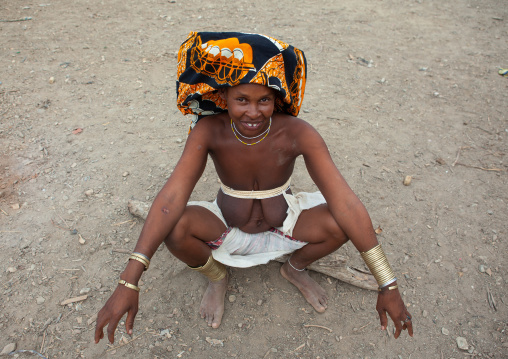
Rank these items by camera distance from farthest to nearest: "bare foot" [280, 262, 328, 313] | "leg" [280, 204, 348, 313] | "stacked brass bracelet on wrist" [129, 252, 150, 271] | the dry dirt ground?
1. "bare foot" [280, 262, 328, 313]
2. the dry dirt ground
3. "leg" [280, 204, 348, 313]
4. "stacked brass bracelet on wrist" [129, 252, 150, 271]

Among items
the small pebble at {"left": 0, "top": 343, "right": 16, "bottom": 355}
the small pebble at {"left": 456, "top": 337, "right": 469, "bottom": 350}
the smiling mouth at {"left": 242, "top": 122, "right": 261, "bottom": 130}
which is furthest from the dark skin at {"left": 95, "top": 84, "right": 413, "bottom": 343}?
the small pebble at {"left": 0, "top": 343, "right": 16, "bottom": 355}

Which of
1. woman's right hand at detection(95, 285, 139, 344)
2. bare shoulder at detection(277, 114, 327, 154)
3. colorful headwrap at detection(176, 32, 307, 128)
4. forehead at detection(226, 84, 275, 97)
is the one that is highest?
colorful headwrap at detection(176, 32, 307, 128)

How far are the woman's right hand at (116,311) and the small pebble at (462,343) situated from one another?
5.83ft

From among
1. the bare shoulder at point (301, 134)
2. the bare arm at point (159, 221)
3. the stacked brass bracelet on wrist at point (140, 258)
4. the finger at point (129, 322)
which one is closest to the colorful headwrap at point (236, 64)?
the bare shoulder at point (301, 134)

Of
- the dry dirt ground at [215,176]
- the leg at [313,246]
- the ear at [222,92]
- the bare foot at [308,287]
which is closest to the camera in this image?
the ear at [222,92]

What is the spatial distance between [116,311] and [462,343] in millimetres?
1873

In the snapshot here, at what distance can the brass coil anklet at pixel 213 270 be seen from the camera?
2.19 meters

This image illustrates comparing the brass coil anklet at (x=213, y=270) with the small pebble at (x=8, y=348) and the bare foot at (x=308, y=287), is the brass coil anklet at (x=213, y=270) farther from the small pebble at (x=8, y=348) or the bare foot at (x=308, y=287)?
the small pebble at (x=8, y=348)

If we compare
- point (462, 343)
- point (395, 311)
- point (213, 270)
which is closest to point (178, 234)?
point (213, 270)

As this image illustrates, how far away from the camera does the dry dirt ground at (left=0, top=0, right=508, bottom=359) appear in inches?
86.0

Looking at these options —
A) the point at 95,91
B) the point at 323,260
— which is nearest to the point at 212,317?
the point at 323,260

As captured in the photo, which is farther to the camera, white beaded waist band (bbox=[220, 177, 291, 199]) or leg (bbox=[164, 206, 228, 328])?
white beaded waist band (bbox=[220, 177, 291, 199])

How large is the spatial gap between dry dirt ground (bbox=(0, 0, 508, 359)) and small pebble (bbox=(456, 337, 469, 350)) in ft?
0.08

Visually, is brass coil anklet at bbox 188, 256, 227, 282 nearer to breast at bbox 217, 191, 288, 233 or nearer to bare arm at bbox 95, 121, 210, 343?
breast at bbox 217, 191, 288, 233
